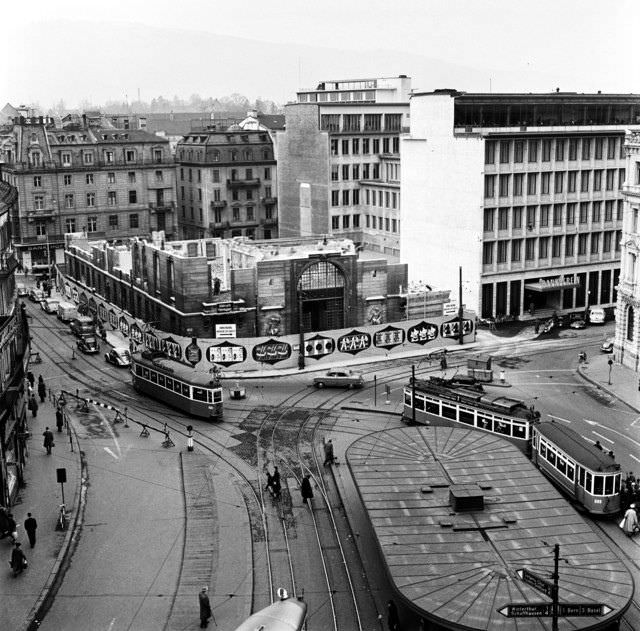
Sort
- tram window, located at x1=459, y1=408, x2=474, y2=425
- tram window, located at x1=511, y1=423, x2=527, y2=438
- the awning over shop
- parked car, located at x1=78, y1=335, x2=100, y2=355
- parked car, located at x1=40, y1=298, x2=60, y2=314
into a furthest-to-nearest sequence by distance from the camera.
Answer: parked car, located at x1=40, y1=298, x2=60, y2=314 → the awning over shop → parked car, located at x1=78, y1=335, x2=100, y2=355 → tram window, located at x1=459, y1=408, x2=474, y2=425 → tram window, located at x1=511, y1=423, x2=527, y2=438

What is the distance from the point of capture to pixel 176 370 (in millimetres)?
62000

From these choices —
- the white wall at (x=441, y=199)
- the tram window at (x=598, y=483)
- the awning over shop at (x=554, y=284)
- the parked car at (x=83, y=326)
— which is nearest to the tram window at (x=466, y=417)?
the tram window at (x=598, y=483)

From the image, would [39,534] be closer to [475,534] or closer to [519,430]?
[475,534]

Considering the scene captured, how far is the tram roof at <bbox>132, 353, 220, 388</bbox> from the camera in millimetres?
59562

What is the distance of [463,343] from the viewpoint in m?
80.8

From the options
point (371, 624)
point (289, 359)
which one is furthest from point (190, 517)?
point (289, 359)

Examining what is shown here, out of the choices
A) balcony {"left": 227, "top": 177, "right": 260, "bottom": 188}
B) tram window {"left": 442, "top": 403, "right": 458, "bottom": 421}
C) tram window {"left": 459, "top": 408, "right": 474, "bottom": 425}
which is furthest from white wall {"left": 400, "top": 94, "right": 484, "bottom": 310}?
tram window {"left": 459, "top": 408, "right": 474, "bottom": 425}

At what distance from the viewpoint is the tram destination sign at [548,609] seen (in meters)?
26.6

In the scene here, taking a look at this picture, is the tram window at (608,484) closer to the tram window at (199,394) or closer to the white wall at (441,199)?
the tram window at (199,394)

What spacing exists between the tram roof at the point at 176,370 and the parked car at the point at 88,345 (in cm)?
1397

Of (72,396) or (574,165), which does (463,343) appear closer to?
(574,165)

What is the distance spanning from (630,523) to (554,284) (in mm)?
52796

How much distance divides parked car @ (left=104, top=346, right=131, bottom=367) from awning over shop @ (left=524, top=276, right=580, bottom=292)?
4013 cm

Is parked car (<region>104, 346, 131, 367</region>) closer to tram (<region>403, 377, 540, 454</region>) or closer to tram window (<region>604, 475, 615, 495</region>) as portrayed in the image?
tram (<region>403, 377, 540, 454</region>)
